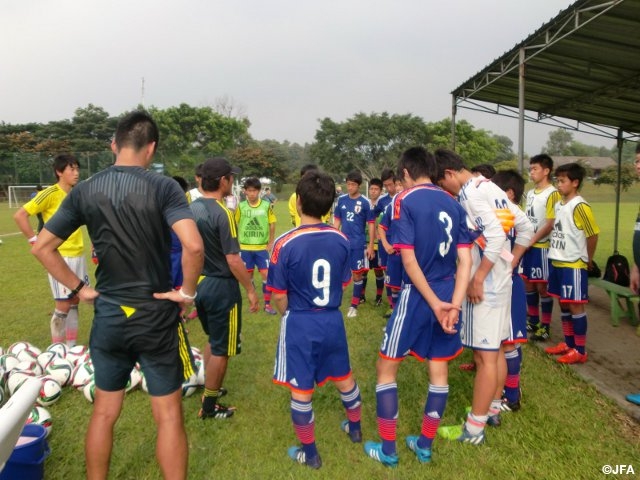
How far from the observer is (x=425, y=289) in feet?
8.81

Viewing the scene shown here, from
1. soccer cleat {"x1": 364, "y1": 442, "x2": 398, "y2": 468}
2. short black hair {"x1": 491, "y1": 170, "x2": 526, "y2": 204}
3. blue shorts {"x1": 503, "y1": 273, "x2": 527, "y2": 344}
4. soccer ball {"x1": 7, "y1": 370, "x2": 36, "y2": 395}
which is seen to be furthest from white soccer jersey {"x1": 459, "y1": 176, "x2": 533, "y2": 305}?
soccer ball {"x1": 7, "y1": 370, "x2": 36, "y2": 395}

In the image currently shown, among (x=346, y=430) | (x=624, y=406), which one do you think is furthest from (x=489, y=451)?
(x=624, y=406)

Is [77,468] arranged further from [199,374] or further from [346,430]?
[346,430]

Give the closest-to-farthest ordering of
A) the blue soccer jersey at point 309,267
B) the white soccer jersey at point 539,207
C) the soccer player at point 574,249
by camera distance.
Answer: the blue soccer jersey at point 309,267 → the soccer player at point 574,249 → the white soccer jersey at point 539,207

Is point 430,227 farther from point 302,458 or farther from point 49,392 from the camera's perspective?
point 49,392

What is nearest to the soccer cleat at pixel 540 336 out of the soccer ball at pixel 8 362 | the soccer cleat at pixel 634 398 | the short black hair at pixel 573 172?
the soccer cleat at pixel 634 398

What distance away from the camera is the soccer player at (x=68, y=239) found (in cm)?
430

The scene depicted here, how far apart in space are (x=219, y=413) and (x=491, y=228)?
2524mm

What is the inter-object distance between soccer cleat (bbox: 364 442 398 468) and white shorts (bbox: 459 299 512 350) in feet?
3.06

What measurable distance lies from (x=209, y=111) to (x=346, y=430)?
5057 centimetres

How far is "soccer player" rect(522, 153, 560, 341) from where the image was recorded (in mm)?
4836

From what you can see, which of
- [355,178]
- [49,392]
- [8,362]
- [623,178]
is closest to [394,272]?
[355,178]

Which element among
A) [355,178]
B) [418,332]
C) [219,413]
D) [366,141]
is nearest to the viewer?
[418,332]

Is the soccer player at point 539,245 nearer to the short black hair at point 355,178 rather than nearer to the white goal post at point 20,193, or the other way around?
the short black hair at point 355,178
